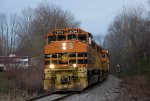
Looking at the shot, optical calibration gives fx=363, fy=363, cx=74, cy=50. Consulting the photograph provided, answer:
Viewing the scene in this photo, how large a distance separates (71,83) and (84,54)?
6.32 feet

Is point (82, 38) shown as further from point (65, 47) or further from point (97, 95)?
point (97, 95)

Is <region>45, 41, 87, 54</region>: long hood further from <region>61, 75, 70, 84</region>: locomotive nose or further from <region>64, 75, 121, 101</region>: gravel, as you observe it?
<region>64, 75, 121, 101</region>: gravel

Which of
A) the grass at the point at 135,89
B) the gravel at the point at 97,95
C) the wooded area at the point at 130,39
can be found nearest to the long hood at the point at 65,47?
the gravel at the point at 97,95

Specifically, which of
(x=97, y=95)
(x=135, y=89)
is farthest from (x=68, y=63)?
(x=135, y=89)

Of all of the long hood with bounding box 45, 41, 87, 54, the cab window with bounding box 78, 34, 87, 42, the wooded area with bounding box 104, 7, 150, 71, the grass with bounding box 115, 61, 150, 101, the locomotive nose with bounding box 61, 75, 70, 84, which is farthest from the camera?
the wooded area with bounding box 104, 7, 150, 71

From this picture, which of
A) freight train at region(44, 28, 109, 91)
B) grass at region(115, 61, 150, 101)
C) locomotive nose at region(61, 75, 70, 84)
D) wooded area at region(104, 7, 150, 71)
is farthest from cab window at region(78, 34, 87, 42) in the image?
wooded area at region(104, 7, 150, 71)

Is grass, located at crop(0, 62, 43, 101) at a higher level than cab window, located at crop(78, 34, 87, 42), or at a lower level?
lower

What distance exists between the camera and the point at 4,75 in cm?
3106

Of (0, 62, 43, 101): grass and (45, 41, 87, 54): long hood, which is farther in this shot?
(0, 62, 43, 101): grass

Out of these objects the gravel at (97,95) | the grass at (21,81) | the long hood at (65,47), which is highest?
the long hood at (65,47)

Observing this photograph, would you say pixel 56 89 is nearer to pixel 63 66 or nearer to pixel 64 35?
pixel 63 66

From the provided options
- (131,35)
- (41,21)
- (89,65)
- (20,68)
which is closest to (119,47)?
(131,35)

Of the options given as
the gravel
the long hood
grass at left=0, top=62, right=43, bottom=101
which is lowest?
the gravel

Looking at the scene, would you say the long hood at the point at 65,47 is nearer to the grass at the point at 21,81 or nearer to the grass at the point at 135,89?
the grass at the point at 135,89
